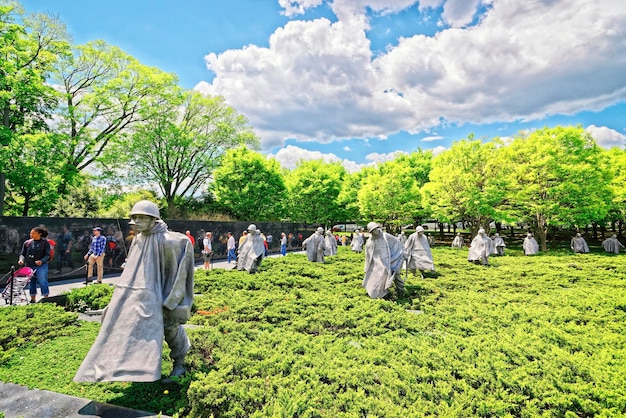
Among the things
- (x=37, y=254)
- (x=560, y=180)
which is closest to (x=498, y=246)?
(x=560, y=180)

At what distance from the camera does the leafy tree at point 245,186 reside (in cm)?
3172

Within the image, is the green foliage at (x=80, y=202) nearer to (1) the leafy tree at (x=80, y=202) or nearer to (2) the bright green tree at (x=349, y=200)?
(1) the leafy tree at (x=80, y=202)

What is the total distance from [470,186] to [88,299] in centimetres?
2580

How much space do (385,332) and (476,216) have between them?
25.4 metres

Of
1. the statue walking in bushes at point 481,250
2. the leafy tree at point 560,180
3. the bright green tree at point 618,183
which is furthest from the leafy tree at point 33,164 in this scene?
the bright green tree at point 618,183

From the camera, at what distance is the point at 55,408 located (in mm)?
3342

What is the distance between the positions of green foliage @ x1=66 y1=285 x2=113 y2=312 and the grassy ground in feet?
3.50

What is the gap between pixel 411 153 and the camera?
45.6m

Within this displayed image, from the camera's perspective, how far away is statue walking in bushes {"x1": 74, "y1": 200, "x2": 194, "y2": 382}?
3.61 meters

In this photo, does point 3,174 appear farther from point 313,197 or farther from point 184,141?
point 313,197

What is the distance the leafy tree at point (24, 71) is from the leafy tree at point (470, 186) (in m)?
27.4

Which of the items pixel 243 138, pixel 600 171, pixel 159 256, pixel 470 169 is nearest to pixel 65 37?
pixel 243 138

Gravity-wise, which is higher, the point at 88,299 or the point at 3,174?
the point at 3,174

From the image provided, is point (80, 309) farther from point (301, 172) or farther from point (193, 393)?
point (301, 172)
